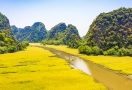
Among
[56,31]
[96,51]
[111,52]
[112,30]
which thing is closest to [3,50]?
[96,51]

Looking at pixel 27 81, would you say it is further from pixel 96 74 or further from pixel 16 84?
pixel 96 74

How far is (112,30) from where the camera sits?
3147 inches

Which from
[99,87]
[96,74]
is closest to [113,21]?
[96,74]

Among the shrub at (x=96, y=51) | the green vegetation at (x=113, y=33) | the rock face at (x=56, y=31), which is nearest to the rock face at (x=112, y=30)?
the green vegetation at (x=113, y=33)

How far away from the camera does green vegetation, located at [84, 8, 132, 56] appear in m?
73.7

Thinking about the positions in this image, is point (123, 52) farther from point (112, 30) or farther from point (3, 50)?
point (3, 50)

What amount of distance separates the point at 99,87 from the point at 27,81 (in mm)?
11722

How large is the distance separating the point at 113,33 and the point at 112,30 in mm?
2246

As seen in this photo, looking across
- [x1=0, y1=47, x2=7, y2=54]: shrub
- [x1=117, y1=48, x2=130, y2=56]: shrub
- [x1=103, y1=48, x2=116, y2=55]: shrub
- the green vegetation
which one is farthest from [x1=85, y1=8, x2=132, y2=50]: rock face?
[x1=0, y1=47, x2=7, y2=54]: shrub

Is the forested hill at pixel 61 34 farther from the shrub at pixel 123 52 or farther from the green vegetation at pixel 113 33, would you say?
the shrub at pixel 123 52

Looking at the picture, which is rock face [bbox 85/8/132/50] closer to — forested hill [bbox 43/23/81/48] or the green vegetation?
the green vegetation

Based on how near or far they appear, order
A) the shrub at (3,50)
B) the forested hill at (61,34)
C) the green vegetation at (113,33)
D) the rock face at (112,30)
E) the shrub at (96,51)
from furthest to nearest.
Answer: the forested hill at (61,34)
the rock face at (112,30)
the shrub at (3,50)
the green vegetation at (113,33)
the shrub at (96,51)

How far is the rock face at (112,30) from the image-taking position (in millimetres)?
76438

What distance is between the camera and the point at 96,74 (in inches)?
1623
